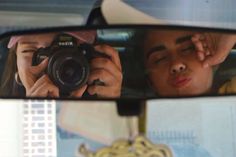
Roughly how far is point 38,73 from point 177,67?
0.24 meters

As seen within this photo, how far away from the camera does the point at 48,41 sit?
73 cm

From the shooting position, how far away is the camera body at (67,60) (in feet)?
2.45

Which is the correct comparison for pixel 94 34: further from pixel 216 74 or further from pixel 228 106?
pixel 228 106

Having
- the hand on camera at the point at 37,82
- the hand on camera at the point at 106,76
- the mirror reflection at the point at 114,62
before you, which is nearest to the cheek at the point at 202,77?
the mirror reflection at the point at 114,62

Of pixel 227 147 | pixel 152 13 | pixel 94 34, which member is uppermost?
pixel 152 13

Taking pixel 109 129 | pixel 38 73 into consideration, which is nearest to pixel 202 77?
pixel 38 73

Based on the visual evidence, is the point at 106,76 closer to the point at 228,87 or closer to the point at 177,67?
the point at 177,67

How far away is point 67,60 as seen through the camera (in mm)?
779

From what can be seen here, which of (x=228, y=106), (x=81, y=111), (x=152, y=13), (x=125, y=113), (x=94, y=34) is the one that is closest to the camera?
(x=94, y=34)

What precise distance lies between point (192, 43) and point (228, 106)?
104 centimetres

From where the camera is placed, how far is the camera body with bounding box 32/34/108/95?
2.45 ft

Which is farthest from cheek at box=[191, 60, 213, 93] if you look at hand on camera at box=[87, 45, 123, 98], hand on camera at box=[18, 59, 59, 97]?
hand on camera at box=[18, 59, 59, 97]

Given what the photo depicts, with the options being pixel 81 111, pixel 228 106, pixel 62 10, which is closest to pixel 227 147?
pixel 228 106

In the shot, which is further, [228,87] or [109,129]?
[109,129]
